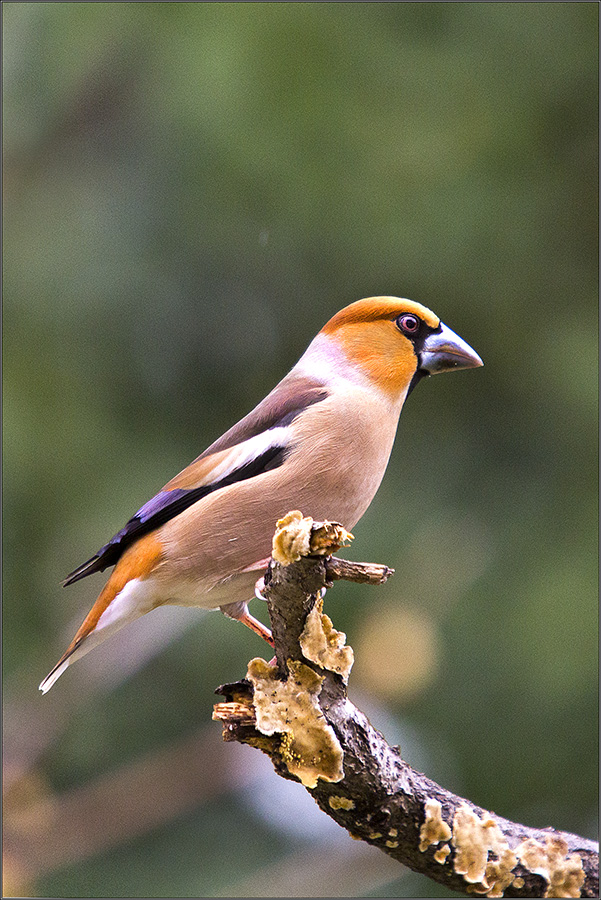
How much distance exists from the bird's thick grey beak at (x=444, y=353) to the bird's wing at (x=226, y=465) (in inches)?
13.3

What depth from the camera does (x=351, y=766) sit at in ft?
6.97

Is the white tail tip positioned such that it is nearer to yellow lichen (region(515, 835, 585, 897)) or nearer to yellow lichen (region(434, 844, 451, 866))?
yellow lichen (region(434, 844, 451, 866))

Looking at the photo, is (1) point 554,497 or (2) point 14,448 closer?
(2) point 14,448

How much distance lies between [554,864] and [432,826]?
1.14 ft

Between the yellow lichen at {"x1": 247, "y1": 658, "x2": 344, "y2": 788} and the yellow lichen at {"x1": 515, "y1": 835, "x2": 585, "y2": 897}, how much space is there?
1.90ft

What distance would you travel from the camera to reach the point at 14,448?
529 cm

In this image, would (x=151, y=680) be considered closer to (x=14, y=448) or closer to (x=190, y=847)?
(x=190, y=847)

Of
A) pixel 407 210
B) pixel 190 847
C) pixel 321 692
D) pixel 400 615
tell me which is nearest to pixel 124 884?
pixel 190 847

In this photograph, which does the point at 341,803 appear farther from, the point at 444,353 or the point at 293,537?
the point at 444,353

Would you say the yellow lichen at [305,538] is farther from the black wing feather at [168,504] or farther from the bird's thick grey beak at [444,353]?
the bird's thick grey beak at [444,353]

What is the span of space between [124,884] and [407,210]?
389cm

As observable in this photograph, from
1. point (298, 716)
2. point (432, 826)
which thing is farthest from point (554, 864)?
point (298, 716)

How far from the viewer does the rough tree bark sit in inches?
78.2

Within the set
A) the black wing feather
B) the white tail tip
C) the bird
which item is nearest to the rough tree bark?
the bird
